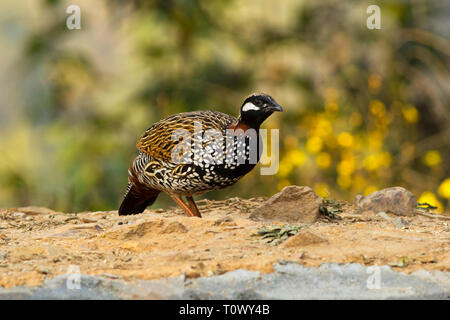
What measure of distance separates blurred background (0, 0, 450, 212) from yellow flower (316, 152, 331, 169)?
2.48 ft

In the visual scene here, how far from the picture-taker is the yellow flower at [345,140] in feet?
23.9

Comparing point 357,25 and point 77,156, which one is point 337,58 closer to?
point 357,25

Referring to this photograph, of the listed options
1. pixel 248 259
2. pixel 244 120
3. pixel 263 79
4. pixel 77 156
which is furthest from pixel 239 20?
pixel 248 259

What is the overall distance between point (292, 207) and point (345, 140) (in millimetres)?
2604

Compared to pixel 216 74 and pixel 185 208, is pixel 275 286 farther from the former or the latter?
pixel 216 74

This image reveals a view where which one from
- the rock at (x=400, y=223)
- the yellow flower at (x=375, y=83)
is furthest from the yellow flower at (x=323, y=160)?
the rock at (x=400, y=223)

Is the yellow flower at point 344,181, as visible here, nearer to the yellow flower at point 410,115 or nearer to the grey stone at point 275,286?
the yellow flower at point 410,115

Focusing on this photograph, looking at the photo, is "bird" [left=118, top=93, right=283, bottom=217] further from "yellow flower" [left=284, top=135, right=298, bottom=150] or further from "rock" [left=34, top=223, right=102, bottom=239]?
"yellow flower" [left=284, top=135, right=298, bottom=150]

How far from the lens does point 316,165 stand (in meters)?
7.68

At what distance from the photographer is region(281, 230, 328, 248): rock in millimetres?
3898

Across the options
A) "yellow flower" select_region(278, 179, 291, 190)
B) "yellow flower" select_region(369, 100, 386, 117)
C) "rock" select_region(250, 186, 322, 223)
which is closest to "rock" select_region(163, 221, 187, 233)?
"rock" select_region(250, 186, 322, 223)

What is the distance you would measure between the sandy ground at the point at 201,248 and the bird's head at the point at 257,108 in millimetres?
817

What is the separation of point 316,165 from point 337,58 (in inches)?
83.7

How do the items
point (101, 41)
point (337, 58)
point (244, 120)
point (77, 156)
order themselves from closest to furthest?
point (244, 120) → point (77, 156) → point (337, 58) → point (101, 41)
